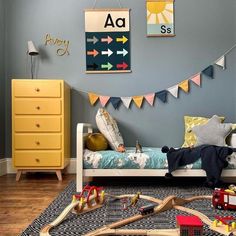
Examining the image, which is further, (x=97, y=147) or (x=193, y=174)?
(x=97, y=147)

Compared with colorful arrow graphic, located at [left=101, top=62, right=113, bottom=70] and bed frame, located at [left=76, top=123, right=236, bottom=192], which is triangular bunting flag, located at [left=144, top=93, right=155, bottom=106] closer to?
colorful arrow graphic, located at [left=101, top=62, right=113, bottom=70]

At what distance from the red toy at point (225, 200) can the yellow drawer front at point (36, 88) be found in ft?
5.92

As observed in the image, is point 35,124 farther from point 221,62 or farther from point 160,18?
point 221,62

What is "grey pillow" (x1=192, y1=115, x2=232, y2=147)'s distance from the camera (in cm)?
268

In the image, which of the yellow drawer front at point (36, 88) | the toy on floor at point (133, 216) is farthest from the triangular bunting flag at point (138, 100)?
the toy on floor at point (133, 216)

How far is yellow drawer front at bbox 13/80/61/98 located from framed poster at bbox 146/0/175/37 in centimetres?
125

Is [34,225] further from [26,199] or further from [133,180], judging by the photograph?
[133,180]

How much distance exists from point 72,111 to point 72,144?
1.23ft

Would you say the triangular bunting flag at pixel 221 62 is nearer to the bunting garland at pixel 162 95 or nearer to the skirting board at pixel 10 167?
the bunting garland at pixel 162 95

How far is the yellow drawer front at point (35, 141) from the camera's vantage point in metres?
2.97

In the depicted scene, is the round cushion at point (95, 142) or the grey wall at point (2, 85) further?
the grey wall at point (2, 85)

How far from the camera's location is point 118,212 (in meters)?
1.87

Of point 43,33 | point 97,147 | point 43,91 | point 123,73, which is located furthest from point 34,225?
point 43,33

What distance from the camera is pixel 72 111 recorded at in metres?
3.39
